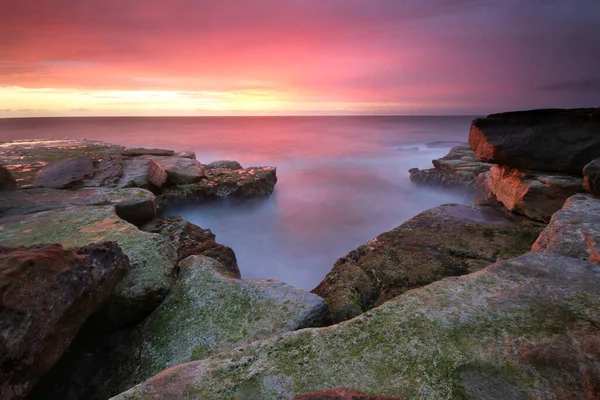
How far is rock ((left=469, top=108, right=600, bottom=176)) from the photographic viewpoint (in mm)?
6594

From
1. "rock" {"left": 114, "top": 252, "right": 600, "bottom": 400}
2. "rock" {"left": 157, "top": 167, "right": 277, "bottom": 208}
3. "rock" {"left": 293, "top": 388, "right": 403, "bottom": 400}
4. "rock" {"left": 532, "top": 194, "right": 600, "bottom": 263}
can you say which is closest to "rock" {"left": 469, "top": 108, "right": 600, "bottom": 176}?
"rock" {"left": 532, "top": 194, "right": 600, "bottom": 263}

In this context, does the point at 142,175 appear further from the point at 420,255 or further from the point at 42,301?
the point at 420,255

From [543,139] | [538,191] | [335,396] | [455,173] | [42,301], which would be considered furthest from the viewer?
[455,173]

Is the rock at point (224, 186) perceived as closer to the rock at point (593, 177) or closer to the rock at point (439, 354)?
the rock at point (439, 354)

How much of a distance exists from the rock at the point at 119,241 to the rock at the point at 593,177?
6943 millimetres

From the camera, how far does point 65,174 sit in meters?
7.80

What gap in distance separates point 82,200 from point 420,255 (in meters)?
6.55

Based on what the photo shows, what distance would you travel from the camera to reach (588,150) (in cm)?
646

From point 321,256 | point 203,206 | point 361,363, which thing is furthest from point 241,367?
point 203,206

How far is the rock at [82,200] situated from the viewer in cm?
597

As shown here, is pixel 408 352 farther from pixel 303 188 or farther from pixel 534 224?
pixel 303 188

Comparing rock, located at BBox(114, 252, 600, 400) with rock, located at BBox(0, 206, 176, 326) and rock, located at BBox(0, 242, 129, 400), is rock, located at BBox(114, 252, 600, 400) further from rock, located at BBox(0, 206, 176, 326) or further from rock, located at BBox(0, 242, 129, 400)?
rock, located at BBox(0, 206, 176, 326)

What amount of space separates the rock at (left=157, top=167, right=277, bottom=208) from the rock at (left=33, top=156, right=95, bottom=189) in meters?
1.99

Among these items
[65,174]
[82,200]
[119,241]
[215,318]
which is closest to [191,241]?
[119,241]
